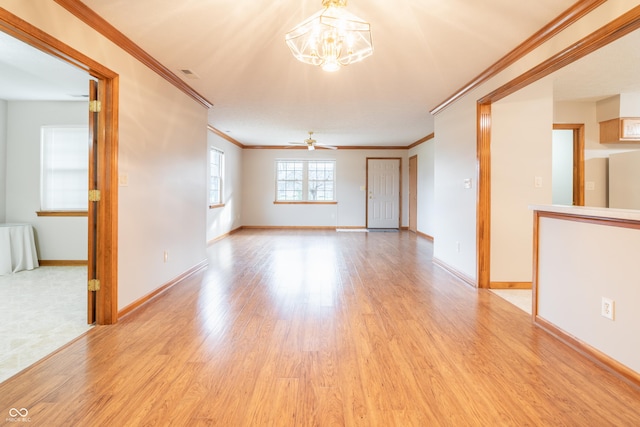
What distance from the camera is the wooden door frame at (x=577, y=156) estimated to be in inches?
192

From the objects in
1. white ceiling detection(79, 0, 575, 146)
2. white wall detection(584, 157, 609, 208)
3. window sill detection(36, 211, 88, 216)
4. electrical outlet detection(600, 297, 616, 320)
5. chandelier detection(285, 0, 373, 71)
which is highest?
white ceiling detection(79, 0, 575, 146)

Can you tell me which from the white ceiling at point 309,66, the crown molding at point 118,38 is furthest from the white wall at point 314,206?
the crown molding at point 118,38

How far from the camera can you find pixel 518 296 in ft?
11.4

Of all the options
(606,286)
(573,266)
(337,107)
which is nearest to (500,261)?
(573,266)

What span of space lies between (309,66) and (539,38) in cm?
206

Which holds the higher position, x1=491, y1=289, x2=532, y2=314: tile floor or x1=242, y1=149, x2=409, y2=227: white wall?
x1=242, y1=149, x2=409, y2=227: white wall

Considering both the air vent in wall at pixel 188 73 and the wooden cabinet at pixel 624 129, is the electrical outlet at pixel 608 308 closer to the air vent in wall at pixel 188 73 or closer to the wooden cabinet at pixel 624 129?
the wooden cabinet at pixel 624 129

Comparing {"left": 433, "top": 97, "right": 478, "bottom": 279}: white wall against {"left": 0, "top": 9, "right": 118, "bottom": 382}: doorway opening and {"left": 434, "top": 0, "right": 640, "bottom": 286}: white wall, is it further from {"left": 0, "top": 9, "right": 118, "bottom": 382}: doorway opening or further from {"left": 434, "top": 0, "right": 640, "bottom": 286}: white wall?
{"left": 0, "top": 9, "right": 118, "bottom": 382}: doorway opening

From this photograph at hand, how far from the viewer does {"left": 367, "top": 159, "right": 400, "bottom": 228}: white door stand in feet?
31.5

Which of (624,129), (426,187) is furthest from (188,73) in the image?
(426,187)

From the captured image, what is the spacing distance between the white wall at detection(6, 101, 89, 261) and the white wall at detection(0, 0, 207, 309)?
183 cm

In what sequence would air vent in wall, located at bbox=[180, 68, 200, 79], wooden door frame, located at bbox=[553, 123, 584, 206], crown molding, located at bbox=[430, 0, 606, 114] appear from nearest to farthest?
crown molding, located at bbox=[430, 0, 606, 114] < air vent in wall, located at bbox=[180, 68, 200, 79] < wooden door frame, located at bbox=[553, 123, 584, 206]

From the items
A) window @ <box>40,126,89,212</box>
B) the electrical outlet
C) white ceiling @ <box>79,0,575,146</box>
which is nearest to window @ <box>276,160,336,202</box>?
white ceiling @ <box>79,0,575,146</box>

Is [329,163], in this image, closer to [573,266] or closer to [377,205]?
[377,205]
